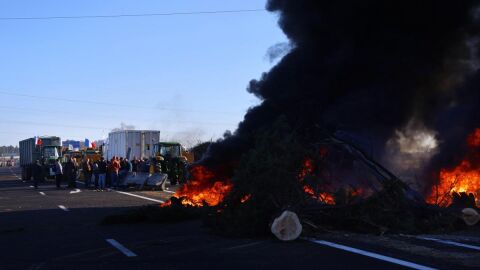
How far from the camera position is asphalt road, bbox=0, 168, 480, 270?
767 cm

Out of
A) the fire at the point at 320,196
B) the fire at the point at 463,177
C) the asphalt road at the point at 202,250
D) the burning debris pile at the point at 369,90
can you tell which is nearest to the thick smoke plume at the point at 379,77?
the burning debris pile at the point at 369,90

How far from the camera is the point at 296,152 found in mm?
10750

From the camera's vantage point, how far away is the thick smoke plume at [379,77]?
15188mm

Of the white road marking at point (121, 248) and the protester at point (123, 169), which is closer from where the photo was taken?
the white road marking at point (121, 248)

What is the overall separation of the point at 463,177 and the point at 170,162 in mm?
19931

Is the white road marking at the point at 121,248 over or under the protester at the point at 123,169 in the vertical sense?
under

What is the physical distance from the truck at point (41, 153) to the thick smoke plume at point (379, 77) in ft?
84.0

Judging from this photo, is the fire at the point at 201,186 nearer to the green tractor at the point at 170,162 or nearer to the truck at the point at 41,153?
the green tractor at the point at 170,162

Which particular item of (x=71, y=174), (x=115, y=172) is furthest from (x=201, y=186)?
(x=71, y=174)

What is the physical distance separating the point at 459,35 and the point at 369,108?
10.9 feet

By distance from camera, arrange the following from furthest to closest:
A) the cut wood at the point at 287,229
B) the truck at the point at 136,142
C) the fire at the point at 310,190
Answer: the truck at the point at 136,142 < the fire at the point at 310,190 < the cut wood at the point at 287,229

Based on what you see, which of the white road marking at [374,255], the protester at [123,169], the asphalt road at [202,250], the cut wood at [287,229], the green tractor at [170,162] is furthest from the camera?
the green tractor at [170,162]

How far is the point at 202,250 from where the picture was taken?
29.2 feet

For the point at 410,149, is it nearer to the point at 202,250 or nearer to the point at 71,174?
the point at 202,250
